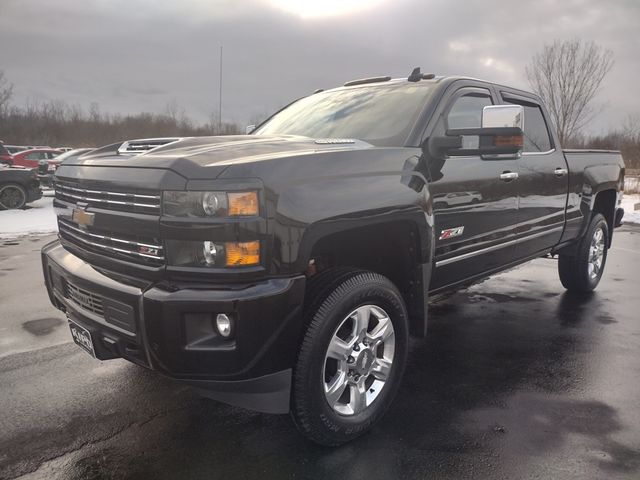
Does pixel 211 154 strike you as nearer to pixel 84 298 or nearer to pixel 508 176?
pixel 84 298

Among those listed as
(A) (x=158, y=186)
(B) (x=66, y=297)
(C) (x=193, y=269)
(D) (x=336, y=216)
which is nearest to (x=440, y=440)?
(D) (x=336, y=216)

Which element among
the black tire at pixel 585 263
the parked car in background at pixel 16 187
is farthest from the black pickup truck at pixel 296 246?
the parked car in background at pixel 16 187

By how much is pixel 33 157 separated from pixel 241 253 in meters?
21.1

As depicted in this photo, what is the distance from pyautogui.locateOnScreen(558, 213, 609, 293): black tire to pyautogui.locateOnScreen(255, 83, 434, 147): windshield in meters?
3.02

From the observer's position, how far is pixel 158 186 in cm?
229

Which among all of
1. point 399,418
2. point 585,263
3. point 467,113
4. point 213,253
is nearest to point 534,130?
point 467,113

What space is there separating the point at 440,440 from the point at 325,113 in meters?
2.35

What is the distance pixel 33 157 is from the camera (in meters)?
20.1

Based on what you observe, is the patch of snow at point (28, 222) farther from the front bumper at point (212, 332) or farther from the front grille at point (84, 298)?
the front bumper at point (212, 332)

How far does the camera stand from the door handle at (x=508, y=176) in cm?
379

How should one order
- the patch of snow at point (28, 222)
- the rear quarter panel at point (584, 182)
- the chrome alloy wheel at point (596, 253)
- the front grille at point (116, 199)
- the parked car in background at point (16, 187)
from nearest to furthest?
the front grille at point (116, 199) → the rear quarter panel at point (584, 182) → the chrome alloy wheel at point (596, 253) → the patch of snow at point (28, 222) → the parked car in background at point (16, 187)

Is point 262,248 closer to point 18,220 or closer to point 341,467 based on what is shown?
point 341,467

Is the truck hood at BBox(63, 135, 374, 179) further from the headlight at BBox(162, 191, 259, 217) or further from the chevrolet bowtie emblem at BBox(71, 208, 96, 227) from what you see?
the chevrolet bowtie emblem at BBox(71, 208, 96, 227)

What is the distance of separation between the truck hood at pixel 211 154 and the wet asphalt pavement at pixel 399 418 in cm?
141
